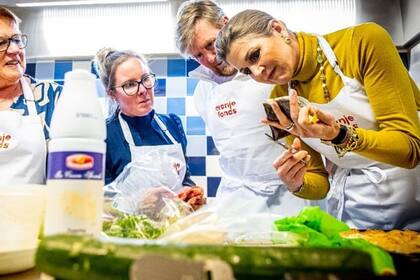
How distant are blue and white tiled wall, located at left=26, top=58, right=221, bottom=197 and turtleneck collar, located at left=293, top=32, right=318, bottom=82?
82 centimetres

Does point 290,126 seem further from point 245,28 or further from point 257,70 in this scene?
point 245,28

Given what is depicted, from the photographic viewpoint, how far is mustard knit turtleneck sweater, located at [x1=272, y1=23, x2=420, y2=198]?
3.43 ft

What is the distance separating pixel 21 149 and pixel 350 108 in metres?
1.18

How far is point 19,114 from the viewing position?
1.58 m

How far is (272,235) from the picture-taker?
70cm

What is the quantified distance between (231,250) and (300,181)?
872 mm

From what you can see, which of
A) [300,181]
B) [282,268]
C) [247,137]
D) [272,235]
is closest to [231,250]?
[282,268]

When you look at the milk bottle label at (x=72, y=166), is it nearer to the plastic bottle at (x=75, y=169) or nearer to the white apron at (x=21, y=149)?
the plastic bottle at (x=75, y=169)

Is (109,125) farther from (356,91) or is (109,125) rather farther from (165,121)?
(356,91)

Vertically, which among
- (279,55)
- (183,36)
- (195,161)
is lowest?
(195,161)

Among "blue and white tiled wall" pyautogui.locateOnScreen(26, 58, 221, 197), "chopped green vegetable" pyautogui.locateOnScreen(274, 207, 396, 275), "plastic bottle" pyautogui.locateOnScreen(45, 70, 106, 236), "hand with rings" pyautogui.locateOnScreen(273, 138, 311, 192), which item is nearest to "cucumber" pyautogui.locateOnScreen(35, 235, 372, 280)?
"plastic bottle" pyautogui.locateOnScreen(45, 70, 106, 236)

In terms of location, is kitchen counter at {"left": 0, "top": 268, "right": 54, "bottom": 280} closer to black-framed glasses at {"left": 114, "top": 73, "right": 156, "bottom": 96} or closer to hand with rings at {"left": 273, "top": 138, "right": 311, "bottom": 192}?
hand with rings at {"left": 273, "top": 138, "right": 311, "bottom": 192}

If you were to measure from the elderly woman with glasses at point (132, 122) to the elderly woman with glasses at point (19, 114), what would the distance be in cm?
25

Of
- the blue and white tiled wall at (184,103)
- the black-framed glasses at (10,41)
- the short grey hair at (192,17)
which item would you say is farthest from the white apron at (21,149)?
the short grey hair at (192,17)
